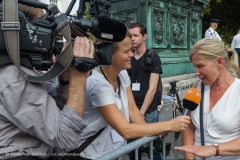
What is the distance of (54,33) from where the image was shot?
1571mm

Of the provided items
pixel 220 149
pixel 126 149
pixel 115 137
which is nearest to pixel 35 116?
pixel 126 149

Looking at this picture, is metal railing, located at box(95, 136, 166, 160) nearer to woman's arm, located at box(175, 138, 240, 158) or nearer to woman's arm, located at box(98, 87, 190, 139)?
woman's arm, located at box(98, 87, 190, 139)

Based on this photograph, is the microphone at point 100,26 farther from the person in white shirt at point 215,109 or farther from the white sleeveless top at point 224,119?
the white sleeveless top at point 224,119

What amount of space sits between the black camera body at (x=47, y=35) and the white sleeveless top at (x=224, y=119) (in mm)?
1052

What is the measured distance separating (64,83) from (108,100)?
35 cm

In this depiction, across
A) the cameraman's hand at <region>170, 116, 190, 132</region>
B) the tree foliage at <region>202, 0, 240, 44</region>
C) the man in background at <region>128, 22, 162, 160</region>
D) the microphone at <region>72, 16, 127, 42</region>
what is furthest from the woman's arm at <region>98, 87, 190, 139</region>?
the tree foliage at <region>202, 0, 240, 44</region>

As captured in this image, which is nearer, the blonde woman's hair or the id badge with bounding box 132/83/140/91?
the blonde woman's hair

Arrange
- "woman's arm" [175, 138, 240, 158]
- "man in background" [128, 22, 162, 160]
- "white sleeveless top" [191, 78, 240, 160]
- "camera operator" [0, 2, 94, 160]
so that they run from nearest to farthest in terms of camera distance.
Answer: "camera operator" [0, 2, 94, 160] → "woman's arm" [175, 138, 240, 158] → "white sleeveless top" [191, 78, 240, 160] → "man in background" [128, 22, 162, 160]

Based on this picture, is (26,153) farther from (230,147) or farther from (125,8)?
(125,8)

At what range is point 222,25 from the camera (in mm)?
26109

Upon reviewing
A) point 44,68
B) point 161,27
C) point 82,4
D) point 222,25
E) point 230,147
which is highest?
point 222,25

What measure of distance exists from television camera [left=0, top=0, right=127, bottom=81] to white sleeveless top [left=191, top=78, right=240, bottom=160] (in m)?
1.03

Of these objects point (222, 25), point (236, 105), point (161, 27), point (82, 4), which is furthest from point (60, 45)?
point (222, 25)

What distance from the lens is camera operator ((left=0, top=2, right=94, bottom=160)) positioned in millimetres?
1427
